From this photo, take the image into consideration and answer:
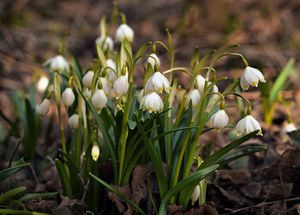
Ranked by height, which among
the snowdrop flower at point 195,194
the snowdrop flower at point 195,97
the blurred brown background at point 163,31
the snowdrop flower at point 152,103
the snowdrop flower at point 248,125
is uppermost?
the blurred brown background at point 163,31

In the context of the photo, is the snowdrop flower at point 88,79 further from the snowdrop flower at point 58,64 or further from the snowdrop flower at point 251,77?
the snowdrop flower at point 251,77

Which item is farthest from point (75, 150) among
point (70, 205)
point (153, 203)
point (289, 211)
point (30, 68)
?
point (30, 68)

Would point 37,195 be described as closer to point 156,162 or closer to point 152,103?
point 156,162

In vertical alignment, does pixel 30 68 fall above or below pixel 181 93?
above

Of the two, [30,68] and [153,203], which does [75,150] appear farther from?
[30,68]

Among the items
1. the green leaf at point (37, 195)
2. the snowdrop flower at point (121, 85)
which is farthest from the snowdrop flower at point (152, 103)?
the green leaf at point (37, 195)

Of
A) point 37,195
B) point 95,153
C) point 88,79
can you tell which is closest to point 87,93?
point 88,79

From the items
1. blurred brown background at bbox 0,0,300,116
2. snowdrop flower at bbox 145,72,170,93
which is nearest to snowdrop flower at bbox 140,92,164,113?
snowdrop flower at bbox 145,72,170,93
